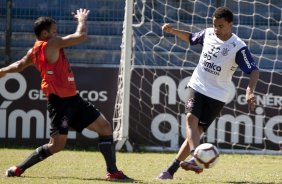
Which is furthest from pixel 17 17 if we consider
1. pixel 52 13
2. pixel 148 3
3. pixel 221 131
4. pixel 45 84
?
pixel 45 84

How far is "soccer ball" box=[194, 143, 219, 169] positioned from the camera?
26.9 feet

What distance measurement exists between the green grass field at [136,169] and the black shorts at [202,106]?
72cm

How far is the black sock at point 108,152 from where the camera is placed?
8755 millimetres

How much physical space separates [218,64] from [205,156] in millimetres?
1193

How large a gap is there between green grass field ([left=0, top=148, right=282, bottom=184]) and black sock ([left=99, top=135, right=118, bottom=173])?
0.58ft

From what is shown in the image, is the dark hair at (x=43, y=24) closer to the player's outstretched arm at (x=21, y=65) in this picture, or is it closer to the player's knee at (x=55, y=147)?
the player's outstretched arm at (x=21, y=65)

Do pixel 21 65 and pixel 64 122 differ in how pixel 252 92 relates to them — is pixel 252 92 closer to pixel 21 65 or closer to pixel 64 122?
pixel 64 122

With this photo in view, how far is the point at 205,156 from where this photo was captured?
8219 mm

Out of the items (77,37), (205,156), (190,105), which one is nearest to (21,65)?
(77,37)

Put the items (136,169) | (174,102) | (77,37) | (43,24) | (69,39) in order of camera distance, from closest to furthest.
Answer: (77,37), (69,39), (43,24), (136,169), (174,102)

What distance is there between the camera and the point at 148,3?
49.1 feet

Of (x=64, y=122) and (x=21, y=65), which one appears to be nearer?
(x=64, y=122)

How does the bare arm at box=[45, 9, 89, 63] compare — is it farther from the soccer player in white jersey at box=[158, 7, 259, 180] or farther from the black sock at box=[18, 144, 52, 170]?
the soccer player in white jersey at box=[158, 7, 259, 180]

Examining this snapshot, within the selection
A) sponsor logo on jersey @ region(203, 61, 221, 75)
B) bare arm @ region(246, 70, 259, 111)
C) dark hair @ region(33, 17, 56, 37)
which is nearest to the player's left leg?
dark hair @ region(33, 17, 56, 37)
